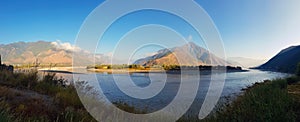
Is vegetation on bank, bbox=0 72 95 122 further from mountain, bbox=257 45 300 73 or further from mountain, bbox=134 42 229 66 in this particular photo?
mountain, bbox=257 45 300 73

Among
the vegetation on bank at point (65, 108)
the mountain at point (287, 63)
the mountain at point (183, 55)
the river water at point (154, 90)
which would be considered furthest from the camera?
the mountain at point (287, 63)

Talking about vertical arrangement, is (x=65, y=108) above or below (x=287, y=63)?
below

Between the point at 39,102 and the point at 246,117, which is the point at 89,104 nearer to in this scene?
the point at 39,102

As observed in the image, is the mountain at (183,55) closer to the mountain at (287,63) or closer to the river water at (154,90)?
the river water at (154,90)

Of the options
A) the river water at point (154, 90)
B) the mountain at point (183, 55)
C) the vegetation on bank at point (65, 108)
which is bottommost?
the river water at point (154, 90)

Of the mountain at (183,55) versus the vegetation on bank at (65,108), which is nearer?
the vegetation on bank at (65,108)

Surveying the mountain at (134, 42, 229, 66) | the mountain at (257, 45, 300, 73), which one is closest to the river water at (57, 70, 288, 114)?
the mountain at (134, 42, 229, 66)

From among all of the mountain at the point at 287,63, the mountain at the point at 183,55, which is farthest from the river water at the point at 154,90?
Result: the mountain at the point at 287,63

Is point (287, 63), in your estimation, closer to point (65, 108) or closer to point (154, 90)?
Result: point (154, 90)

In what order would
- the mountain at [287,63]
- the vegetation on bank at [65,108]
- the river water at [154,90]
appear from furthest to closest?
the mountain at [287,63] < the river water at [154,90] < the vegetation on bank at [65,108]

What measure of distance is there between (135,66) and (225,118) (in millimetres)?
66833

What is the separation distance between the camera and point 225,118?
5.95 metres

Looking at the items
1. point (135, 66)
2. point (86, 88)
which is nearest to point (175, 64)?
point (135, 66)

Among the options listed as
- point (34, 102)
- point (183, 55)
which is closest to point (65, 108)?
point (34, 102)
